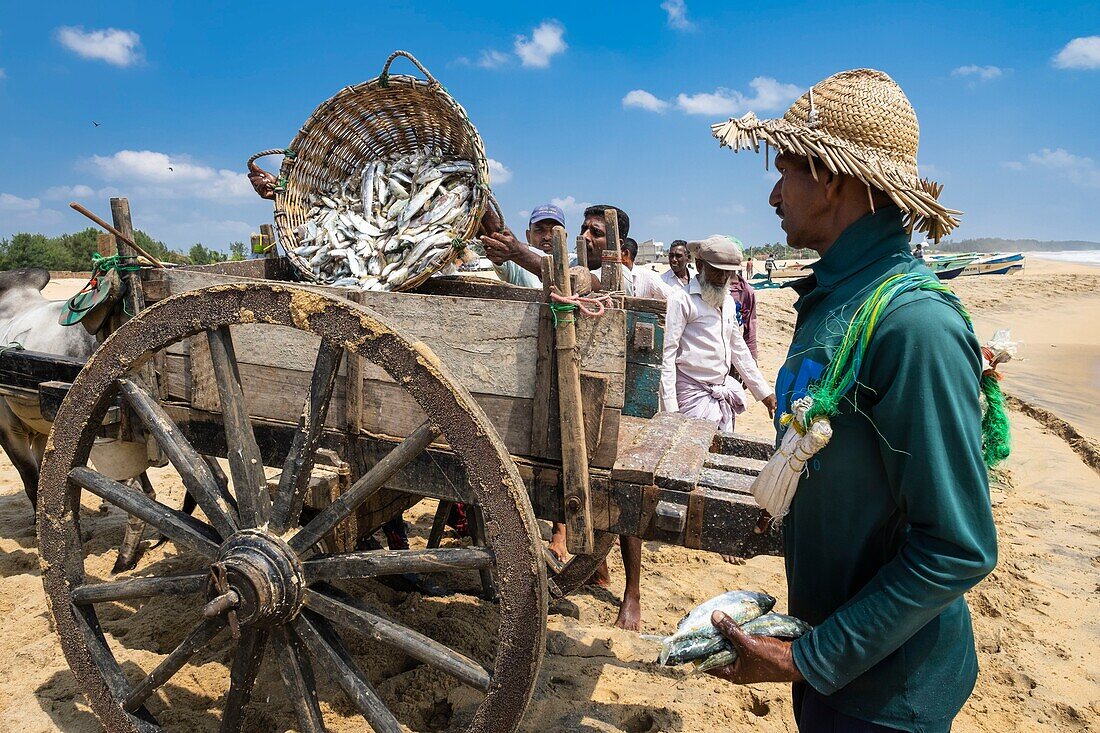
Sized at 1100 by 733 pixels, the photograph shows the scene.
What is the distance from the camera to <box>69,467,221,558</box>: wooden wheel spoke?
2.09m

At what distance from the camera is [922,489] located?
1216 millimetres

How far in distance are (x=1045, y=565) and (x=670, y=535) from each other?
390 centimetres

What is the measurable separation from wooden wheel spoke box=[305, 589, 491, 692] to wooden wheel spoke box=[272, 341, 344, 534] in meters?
0.24

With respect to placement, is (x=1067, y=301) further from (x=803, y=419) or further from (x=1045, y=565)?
(x=803, y=419)

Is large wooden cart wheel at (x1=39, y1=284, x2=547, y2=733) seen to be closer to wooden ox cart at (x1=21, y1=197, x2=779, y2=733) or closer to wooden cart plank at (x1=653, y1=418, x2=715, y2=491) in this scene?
wooden ox cart at (x1=21, y1=197, x2=779, y2=733)

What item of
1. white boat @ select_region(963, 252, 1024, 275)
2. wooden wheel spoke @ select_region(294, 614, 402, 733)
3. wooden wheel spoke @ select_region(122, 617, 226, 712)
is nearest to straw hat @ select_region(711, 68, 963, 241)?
wooden wheel spoke @ select_region(294, 614, 402, 733)

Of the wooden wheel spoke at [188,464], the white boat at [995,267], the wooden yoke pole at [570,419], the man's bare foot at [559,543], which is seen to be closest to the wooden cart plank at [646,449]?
the wooden yoke pole at [570,419]

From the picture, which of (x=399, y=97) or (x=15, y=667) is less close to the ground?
(x=399, y=97)

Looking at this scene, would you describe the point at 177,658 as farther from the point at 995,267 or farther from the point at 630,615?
the point at 995,267

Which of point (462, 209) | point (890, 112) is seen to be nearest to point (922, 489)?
point (890, 112)

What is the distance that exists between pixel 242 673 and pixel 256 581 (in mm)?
383

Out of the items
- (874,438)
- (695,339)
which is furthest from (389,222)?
(874,438)

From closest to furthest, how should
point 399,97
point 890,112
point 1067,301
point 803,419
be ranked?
1. point 803,419
2. point 890,112
3. point 399,97
4. point 1067,301

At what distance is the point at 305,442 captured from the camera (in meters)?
1.94
